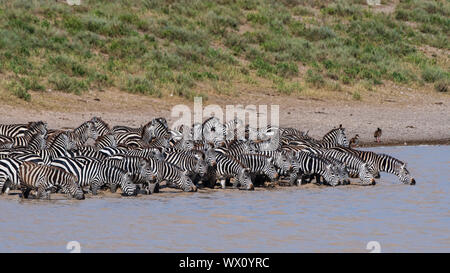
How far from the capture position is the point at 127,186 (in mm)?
17266

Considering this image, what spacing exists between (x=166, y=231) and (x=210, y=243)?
1128 mm

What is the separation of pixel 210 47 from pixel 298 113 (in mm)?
8359

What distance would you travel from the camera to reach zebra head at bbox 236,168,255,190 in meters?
18.3

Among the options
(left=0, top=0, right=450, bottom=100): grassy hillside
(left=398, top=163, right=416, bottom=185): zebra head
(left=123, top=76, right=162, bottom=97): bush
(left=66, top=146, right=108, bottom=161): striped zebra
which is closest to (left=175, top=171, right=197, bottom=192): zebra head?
(left=66, top=146, right=108, bottom=161): striped zebra

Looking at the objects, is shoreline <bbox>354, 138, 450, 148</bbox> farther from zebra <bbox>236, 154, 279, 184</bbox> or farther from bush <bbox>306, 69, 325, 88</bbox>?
zebra <bbox>236, 154, 279, 184</bbox>

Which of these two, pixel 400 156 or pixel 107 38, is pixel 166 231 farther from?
pixel 107 38

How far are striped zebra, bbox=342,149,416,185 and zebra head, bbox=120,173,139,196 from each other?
5388 mm

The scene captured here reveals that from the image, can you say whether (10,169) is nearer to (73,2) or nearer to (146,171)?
(146,171)

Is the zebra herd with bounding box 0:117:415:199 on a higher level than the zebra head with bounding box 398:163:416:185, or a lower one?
higher

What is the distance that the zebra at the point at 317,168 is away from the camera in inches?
746

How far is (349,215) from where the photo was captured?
657 inches

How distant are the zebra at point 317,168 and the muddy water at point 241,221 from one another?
24 cm
